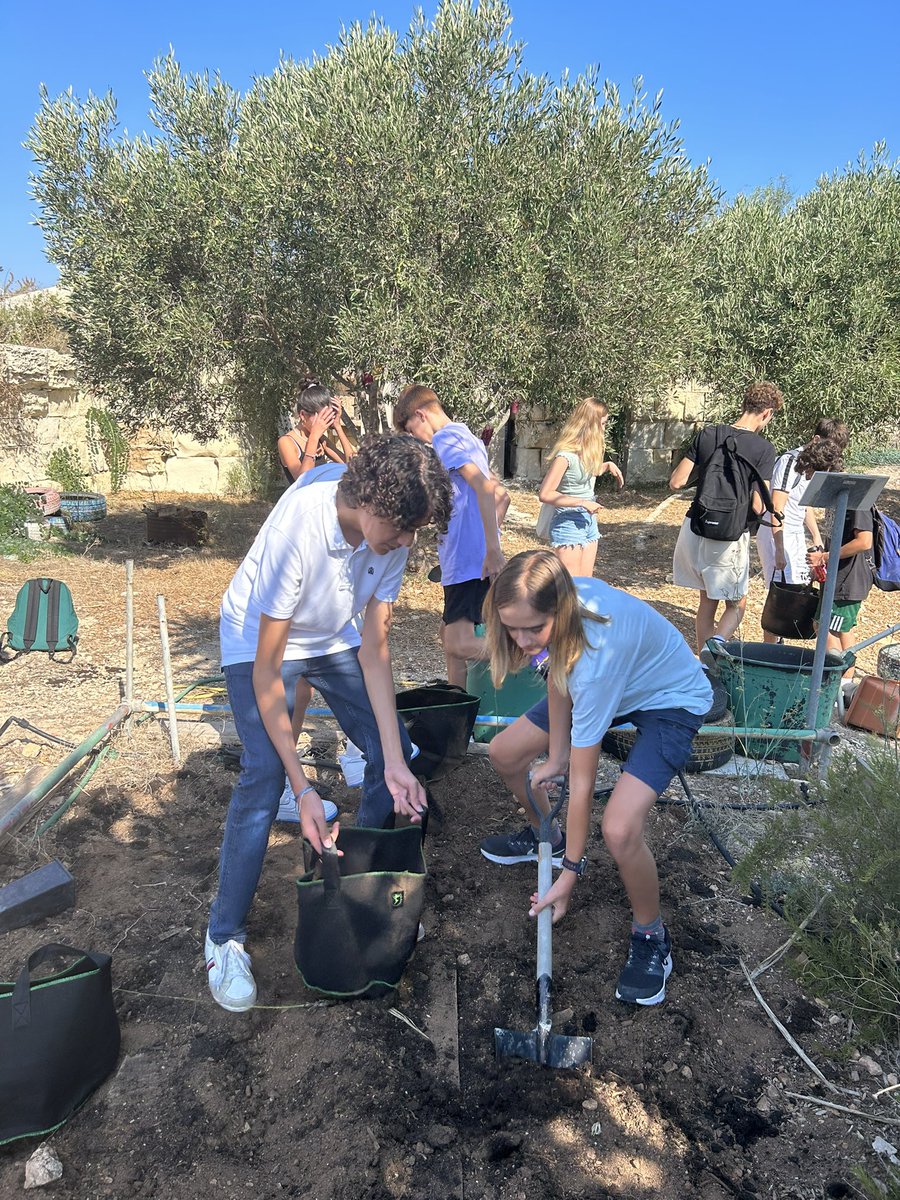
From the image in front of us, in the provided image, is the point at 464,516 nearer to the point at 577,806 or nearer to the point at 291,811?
the point at 291,811

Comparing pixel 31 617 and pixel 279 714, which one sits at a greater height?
pixel 279 714

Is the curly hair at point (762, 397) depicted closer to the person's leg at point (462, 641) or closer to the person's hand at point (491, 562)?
the person's hand at point (491, 562)

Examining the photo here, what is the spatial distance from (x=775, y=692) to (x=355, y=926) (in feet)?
9.01

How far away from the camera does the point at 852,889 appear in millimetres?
2748

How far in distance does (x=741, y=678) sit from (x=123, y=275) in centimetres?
693

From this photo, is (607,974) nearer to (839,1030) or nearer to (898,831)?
(839,1030)

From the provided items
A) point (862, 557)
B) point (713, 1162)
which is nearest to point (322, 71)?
point (862, 557)

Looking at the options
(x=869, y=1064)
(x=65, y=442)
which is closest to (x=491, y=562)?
(x=869, y=1064)

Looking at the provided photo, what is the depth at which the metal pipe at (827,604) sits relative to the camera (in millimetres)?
3801

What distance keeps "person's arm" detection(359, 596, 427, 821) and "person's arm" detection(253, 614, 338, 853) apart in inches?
14.6

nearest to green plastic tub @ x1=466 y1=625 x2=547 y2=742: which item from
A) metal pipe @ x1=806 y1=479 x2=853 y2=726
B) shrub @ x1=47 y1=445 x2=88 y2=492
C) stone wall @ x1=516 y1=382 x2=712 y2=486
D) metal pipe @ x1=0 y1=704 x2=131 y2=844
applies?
metal pipe @ x1=806 y1=479 x2=853 y2=726

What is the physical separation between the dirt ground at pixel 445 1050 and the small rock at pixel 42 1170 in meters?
0.04

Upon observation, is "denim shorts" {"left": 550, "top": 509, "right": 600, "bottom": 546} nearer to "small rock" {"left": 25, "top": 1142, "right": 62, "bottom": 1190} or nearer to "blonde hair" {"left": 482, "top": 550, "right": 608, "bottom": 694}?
"blonde hair" {"left": 482, "top": 550, "right": 608, "bottom": 694}

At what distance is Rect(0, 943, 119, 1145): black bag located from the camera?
210 cm
